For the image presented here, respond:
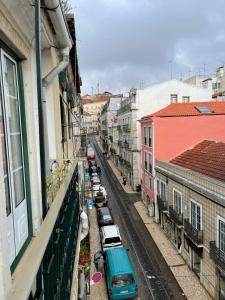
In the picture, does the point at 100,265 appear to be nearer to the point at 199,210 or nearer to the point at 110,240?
the point at 110,240

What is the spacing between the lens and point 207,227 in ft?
51.2

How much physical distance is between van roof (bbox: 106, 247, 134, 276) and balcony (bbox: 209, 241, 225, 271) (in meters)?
4.36

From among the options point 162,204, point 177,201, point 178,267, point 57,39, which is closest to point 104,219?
point 162,204

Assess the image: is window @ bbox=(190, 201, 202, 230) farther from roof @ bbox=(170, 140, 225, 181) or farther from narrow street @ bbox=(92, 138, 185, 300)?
narrow street @ bbox=(92, 138, 185, 300)

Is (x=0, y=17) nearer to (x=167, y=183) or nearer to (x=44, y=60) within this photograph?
(x=44, y=60)

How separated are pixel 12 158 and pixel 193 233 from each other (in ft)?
52.5

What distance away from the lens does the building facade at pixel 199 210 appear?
1449 cm

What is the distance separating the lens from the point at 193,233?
1703cm

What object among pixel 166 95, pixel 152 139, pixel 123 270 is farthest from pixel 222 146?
pixel 166 95

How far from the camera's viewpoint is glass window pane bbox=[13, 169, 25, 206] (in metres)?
3.08

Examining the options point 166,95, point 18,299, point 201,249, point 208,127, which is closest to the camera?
point 18,299

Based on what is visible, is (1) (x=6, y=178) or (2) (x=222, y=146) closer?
(1) (x=6, y=178)

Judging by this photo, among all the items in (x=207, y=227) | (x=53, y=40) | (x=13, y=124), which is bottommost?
(x=207, y=227)

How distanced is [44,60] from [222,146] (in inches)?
732
